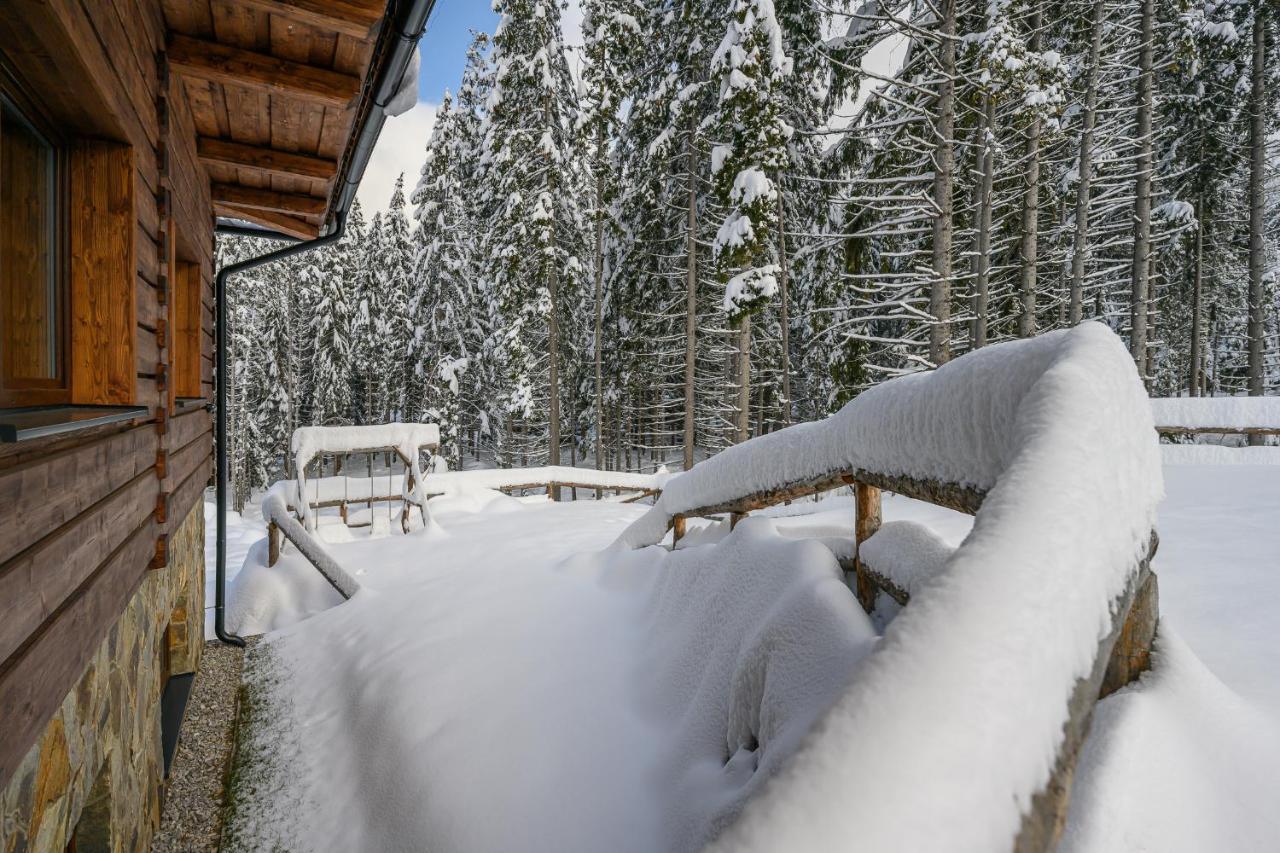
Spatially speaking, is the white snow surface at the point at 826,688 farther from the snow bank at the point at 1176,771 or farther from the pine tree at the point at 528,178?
the pine tree at the point at 528,178

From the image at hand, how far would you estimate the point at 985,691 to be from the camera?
809 millimetres

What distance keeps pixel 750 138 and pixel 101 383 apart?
31.3ft

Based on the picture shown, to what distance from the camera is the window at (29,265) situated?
2156 mm

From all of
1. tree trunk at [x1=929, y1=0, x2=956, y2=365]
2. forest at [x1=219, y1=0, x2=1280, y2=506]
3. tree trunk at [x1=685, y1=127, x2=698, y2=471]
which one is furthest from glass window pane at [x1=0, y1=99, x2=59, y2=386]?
tree trunk at [x1=685, y1=127, x2=698, y2=471]

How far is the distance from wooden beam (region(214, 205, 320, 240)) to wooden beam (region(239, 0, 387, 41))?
12.9 ft

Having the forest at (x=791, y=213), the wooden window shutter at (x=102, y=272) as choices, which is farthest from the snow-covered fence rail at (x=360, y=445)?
the forest at (x=791, y=213)

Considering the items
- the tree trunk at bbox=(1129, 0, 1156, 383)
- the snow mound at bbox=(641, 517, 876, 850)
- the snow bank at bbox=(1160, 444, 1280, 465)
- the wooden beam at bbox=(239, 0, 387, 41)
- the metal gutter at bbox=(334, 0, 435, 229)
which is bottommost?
the snow mound at bbox=(641, 517, 876, 850)

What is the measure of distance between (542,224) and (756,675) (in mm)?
14575

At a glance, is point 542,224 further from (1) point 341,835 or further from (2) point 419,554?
(1) point 341,835

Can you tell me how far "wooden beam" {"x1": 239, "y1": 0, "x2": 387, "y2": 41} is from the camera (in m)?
2.73

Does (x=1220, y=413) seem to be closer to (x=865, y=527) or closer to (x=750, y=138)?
(x=750, y=138)

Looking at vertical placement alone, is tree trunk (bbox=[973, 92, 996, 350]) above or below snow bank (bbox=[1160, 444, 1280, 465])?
above

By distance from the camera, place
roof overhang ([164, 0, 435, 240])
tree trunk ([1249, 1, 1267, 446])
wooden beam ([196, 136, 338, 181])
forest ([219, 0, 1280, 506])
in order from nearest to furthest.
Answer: roof overhang ([164, 0, 435, 240])
wooden beam ([196, 136, 338, 181])
forest ([219, 0, 1280, 506])
tree trunk ([1249, 1, 1267, 446])

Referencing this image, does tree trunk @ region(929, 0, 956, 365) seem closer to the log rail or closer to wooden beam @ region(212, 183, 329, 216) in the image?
the log rail
